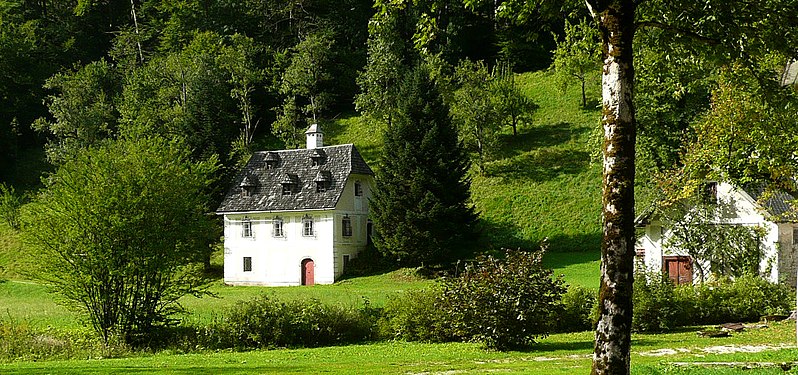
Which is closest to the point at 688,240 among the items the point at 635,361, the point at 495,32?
the point at 635,361

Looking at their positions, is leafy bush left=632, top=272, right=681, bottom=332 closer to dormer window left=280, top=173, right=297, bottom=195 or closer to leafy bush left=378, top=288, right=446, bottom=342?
leafy bush left=378, top=288, right=446, bottom=342

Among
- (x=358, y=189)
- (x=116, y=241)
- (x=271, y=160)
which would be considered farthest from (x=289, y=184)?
(x=116, y=241)

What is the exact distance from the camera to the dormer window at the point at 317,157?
5106cm

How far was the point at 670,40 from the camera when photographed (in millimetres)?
10383

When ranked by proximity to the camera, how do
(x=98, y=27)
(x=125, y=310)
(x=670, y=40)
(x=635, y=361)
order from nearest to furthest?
(x=670, y=40), (x=635, y=361), (x=125, y=310), (x=98, y=27)

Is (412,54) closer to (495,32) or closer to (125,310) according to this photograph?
(495,32)

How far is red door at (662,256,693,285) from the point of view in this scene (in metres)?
35.9

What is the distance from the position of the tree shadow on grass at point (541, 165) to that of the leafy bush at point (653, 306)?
27383 millimetres

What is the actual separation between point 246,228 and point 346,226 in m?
6.63

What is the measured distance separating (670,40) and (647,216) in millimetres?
26236

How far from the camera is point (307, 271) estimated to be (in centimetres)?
4944

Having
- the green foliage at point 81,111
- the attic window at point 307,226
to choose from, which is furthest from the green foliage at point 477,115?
the green foliage at point 81,111

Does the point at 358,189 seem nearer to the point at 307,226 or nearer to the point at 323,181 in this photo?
the point at 323,181

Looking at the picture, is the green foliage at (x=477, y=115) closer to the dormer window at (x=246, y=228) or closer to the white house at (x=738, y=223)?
the dormer window at (x=246, y=228)
